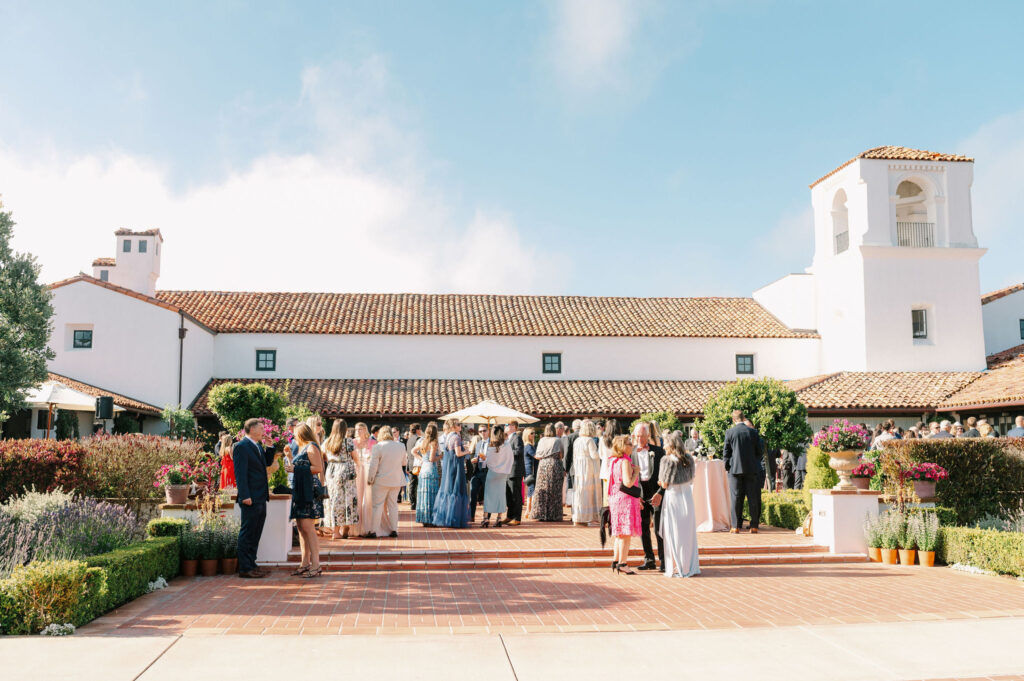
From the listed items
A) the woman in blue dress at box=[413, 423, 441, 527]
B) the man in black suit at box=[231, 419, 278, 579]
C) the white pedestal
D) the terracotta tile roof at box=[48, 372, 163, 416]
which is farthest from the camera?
the terracotta tile roof at box=[48, 372, 163, 416]

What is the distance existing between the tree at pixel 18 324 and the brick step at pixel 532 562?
28.4 feet

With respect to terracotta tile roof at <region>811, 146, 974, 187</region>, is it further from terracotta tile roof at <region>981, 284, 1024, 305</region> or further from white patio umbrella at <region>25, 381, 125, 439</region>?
white patio umbrella at <region>25, 381, 125, 439</region>

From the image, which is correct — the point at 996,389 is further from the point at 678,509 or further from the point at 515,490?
the point at 678,509

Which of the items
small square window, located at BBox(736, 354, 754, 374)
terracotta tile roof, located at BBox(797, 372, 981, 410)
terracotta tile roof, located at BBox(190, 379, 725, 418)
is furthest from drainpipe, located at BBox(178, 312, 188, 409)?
terracotta tile roof, located at BBox(797, 372, 981, 410)

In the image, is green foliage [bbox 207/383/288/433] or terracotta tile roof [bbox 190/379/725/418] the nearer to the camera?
green foliage [bbox 207/383/288/433]

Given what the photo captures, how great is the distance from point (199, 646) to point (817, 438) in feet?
29.8

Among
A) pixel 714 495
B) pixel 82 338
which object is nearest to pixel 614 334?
pixel 714 495

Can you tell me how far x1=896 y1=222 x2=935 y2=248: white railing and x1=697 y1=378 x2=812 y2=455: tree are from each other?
13643mm

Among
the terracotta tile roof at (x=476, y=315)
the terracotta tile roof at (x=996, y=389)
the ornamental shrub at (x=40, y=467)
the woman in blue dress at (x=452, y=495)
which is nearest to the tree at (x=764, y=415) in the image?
the woman in blue dress at (x=452, y=495)

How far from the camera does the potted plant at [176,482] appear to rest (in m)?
10.8

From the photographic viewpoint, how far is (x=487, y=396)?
29.3m

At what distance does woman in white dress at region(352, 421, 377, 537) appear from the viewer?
12.6 m

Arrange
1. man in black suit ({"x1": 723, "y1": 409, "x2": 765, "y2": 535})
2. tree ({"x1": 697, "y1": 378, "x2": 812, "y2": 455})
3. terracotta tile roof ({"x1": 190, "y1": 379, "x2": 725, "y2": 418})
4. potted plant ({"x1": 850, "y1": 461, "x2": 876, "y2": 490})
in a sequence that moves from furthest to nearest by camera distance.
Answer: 1. terracotta tile roof ({"x1": 190, "y1": 379, "x2": 725, "y2": 418})
2. tree ({"x1": 697, "y1": 378, "x2": 812, "y2": 455})
3. man in black suit ({"x1": 723, "y1": 409, "x2": 765, "y2": 535})
4. potted plant ({"x1": 850, "y1": 461, "x2": 876, "y2": 490})

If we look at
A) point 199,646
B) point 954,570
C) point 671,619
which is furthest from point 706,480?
point 199,646
